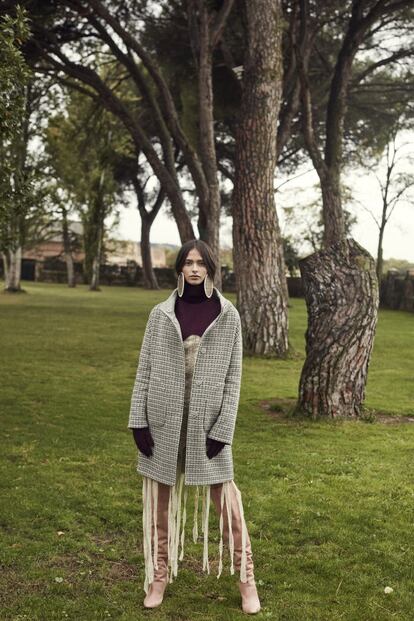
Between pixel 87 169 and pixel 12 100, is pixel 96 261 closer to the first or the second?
pixel 87 169

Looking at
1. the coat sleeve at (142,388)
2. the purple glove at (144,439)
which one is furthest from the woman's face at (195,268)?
the purple glove at (144,439)

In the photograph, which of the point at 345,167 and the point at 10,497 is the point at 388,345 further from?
the point at 345,167

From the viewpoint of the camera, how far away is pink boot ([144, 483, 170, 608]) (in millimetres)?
3922

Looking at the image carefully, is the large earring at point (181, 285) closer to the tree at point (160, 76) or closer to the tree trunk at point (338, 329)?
the tree trunk at point (338, 329)

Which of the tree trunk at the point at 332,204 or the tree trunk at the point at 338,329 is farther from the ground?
the tree trunk at the point at 332,204

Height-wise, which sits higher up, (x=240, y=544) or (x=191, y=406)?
(x=191, y=406)

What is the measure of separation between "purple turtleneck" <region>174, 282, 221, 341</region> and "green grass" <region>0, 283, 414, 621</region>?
156 centimetres

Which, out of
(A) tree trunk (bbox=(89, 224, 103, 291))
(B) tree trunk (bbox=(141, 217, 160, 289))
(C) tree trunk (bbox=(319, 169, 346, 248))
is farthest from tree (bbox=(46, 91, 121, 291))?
(C) tree trunk (bbox=(319, 169, 346, 248))

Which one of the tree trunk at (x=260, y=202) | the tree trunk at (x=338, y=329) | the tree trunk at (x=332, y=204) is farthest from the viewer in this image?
the tree trunk at (x=332, y=204)

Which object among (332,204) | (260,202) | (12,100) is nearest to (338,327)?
(12,100)

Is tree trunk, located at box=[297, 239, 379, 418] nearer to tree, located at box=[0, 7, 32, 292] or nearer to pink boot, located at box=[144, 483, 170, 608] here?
tree, located at box=[0, 7, 32, 292]

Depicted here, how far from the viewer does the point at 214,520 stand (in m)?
5.29

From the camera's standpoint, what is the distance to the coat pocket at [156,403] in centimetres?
380

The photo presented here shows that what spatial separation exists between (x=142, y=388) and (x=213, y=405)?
42 cm
